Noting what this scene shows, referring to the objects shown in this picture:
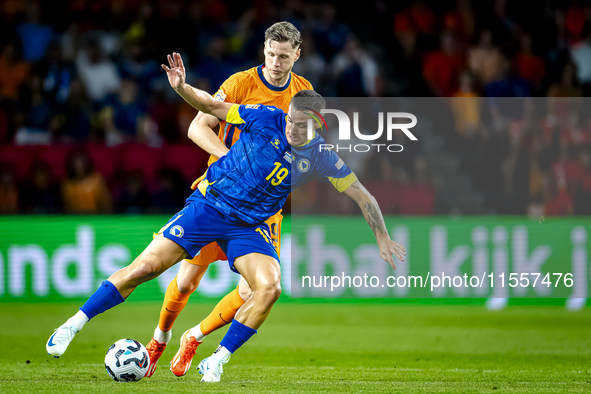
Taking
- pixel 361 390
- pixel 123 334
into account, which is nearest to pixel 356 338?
pixel 123 334

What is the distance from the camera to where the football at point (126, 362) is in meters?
5.12

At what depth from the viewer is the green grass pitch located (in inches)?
203

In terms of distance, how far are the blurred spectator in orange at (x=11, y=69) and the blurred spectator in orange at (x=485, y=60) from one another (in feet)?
22.8

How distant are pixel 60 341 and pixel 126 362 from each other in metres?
0.48

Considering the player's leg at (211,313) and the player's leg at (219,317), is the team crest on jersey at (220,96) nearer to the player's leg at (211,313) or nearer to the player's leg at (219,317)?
the player's leg at (219,317)

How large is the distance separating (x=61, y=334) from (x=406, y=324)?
479 cm

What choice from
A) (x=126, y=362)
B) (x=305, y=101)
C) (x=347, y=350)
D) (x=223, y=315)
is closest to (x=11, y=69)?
(x=347, y=350)

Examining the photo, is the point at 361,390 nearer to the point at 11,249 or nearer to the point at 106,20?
the point at 11,249

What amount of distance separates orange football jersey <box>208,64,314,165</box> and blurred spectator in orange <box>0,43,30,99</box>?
7.00m

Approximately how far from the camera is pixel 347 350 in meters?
7.16

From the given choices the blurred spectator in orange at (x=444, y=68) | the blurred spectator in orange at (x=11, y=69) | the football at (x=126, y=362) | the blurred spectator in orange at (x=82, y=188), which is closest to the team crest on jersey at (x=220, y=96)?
the football at (x=126, y=362)

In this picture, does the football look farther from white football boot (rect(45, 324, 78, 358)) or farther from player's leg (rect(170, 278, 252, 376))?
player's leg (rect(170, 278, 252, 376))

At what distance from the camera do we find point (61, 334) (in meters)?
4.91

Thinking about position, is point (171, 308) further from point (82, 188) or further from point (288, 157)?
point (82, 188)
